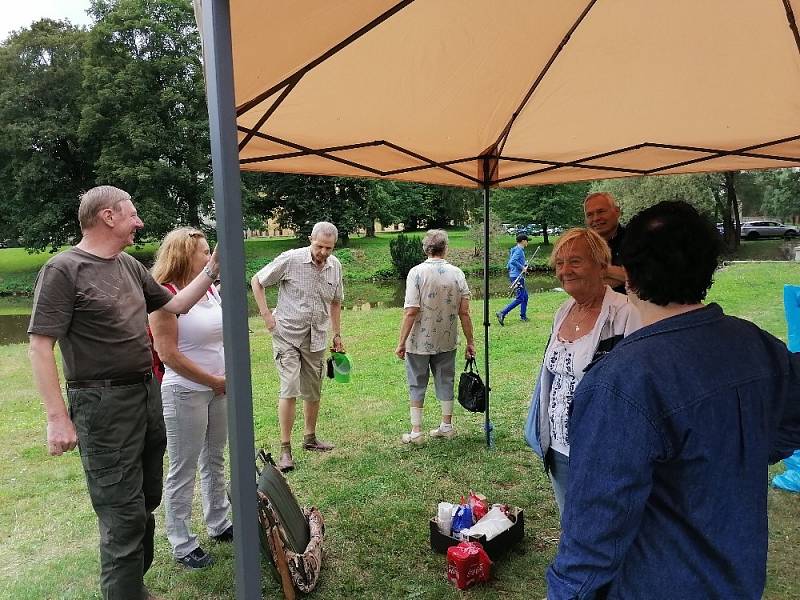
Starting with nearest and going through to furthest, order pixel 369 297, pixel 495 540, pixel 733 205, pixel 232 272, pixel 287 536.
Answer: pixel 232 272 < pixel 287 536 < pixel 495 540 < pixel 369 297 < pixel 733 205

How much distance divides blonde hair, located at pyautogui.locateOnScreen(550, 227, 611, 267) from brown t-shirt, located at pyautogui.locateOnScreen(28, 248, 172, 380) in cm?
177

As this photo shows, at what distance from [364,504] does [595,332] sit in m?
2.20

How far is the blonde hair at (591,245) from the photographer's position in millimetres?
2391

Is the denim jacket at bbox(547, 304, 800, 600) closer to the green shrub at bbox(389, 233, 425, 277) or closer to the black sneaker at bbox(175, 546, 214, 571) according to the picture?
the black sneaker at bbox(175, 546, 214, 571)

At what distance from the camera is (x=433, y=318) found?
4.69m

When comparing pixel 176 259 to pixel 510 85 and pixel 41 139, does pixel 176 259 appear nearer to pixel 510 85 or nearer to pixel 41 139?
pixel 510 85

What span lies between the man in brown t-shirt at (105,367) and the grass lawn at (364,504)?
0.69 m

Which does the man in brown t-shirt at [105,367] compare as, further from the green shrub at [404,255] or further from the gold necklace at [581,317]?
the green shrub at [404,255]

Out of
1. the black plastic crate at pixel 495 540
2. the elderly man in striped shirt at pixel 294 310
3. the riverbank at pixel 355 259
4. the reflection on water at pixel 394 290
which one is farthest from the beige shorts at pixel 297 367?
the riverbank at pixel 355 259

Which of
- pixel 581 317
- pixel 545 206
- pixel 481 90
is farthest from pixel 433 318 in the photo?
pixel 545 206

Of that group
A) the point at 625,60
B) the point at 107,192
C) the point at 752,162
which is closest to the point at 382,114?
the point at 625,60

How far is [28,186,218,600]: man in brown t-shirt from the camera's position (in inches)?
86.0

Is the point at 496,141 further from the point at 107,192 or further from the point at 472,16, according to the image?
the point at 107,192

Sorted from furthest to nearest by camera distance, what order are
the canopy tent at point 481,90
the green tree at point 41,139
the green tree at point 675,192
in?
the green tree at point 41,139
the green tree at point 675,192
the canopy tent at point 481,90
